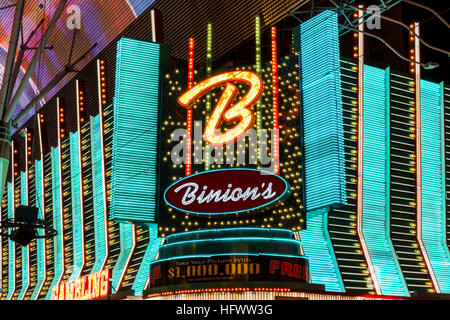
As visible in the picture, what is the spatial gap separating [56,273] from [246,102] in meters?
17.0

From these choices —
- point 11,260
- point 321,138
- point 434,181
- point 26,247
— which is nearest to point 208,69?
point 321,138

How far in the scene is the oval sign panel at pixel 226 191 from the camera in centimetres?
2100

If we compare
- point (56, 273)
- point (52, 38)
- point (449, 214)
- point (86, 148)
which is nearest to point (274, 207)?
point (449, 214)

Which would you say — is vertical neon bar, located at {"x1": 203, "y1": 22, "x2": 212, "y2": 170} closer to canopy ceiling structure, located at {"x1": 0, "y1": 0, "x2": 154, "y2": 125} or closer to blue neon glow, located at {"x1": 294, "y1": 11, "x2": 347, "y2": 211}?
blue neon glow, located at {"x1": 294, "y1": 11, "x2": 347, "y2": 211}

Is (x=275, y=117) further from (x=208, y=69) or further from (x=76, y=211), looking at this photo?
(x=76, y=211)

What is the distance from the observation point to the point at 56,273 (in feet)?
112

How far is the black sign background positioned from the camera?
1959 centimetres

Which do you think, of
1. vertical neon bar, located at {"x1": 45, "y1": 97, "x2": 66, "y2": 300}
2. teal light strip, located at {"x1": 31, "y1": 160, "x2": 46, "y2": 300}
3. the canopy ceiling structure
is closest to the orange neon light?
the canopy ceiling structure

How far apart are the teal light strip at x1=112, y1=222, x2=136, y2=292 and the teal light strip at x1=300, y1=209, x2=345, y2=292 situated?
28.0ft

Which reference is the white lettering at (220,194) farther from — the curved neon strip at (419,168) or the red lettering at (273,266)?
the curved neon strip at (419,168)

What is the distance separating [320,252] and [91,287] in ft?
28.1

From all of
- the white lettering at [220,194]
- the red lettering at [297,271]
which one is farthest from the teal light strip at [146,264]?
the red lettering at [297,271]

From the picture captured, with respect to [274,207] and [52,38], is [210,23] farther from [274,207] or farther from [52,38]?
[52,38]

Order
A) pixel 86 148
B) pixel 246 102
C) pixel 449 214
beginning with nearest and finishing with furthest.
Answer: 1. pixel 246 102
2. pixel 449 214
3. pixel 86 148
